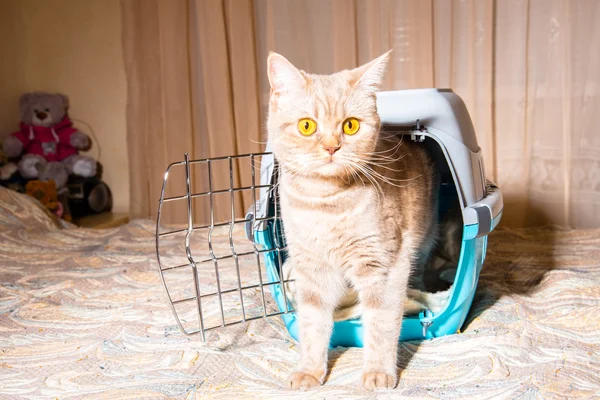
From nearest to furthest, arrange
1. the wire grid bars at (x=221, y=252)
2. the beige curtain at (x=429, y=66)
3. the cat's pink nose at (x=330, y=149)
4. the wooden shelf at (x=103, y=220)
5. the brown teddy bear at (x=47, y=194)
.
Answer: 1. the cat's pink nose at (x=330, y=149)
2. the wire grid bars at (x=221, y=252)
3. the beige curtain at (x=429, y=66)
4. the brown teddy bear at (x=47, y=194)
5. the wooden shelf at (x=103, y=220)

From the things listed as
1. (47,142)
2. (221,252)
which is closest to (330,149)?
(221,252)

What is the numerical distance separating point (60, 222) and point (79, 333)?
1298 mm

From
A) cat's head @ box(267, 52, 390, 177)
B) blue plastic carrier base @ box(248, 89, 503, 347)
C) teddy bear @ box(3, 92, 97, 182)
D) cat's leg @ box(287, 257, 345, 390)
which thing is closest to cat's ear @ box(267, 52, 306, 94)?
cat's head @ box(267, 52, 390, 177)

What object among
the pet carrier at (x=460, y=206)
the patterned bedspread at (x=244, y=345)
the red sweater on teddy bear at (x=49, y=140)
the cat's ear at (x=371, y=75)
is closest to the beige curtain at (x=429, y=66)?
the red sweater on teddy bear at (x=49, y=140)

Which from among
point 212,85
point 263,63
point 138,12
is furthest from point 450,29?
point 138,12

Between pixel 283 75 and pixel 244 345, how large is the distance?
0.58m

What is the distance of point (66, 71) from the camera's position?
3104 millimetres

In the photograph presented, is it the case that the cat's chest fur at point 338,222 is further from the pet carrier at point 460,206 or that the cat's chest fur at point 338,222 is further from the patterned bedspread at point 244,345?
the patterned bedspread at point 244,345

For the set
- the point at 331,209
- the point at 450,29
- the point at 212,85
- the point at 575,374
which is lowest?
the point at 575,374

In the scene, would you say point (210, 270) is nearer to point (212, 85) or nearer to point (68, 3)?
point (212, 85)

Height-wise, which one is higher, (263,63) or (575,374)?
(263,63)

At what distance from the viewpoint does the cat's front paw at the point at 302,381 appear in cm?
104

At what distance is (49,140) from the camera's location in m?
3.00

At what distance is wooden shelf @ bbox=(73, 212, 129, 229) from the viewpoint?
2797 millimetres
